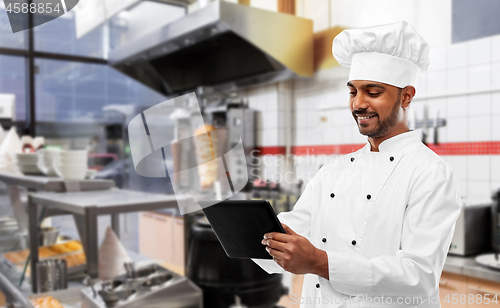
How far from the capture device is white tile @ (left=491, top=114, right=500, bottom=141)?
1879 mm

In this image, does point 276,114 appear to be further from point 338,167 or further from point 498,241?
point 338,167

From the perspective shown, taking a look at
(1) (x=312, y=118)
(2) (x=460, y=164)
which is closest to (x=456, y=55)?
(2) (x=460, y=164)

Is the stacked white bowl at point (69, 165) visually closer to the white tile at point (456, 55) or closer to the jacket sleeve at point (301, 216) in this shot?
the jacket sleeve at point (301, 216)

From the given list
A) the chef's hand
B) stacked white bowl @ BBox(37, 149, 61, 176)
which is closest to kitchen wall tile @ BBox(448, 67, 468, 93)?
the chef's hand

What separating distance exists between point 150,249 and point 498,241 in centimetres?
148

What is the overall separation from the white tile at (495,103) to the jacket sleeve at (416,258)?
1.35m

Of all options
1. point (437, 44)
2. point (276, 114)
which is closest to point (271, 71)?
point (276, 114)

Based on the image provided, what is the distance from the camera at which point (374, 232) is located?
816mm

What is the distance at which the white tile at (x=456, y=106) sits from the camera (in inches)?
78.8

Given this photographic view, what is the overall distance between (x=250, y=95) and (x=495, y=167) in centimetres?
210

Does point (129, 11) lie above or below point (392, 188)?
above

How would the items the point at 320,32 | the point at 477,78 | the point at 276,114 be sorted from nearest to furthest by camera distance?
the point at 477,78 < the point at 320,32 < the point at 276,114

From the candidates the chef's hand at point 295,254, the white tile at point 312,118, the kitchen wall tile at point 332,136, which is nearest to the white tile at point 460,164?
the kitchen wall tile at point 332,136

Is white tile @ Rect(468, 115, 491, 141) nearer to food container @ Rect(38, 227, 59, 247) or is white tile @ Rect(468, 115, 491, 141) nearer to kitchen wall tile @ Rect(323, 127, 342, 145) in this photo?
kitchen wall tile @ Rect(323, 127, 342, 145)
